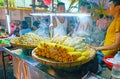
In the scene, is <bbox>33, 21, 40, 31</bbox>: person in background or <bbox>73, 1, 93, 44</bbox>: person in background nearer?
<bbox>73, 1, 93, 44</bbox>: person in background

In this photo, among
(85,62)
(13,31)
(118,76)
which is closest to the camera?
(118,76)

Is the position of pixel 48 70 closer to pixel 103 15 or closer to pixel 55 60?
pixel 55 60

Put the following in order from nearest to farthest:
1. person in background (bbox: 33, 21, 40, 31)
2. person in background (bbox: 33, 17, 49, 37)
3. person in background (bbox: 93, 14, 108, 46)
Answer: person in background (bbox: 33, 17, 49, 37), person in background (bbox: 93, 14, 108, 46), person in background (bbox: 33, 21, 40, 31)

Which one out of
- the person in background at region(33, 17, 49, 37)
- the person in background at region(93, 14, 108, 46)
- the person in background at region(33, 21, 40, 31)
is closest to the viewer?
the person in background at region(33, 17, 49, 37)

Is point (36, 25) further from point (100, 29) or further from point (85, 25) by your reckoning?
point (100, 29)

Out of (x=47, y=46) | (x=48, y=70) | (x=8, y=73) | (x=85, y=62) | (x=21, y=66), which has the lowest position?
(x=8, y=73)

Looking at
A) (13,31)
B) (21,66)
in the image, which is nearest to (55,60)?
(21,66)

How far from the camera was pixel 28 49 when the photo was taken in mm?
1819

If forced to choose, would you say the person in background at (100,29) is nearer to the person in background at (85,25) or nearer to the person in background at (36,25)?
the person in background at (85,25)

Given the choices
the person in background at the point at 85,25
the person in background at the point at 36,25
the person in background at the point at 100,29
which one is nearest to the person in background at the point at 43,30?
the person in background at the point at 36,25

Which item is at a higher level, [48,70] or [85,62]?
[85,62]

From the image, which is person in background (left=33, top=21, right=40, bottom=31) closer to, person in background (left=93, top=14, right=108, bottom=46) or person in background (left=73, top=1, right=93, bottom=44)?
person in background (left=73, top=1, right=93, bottom=44)

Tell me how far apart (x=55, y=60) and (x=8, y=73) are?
2.57 m

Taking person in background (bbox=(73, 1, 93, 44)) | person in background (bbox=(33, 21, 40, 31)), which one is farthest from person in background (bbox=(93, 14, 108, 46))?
person in background (bbox=(33, 21, 40, 31))
